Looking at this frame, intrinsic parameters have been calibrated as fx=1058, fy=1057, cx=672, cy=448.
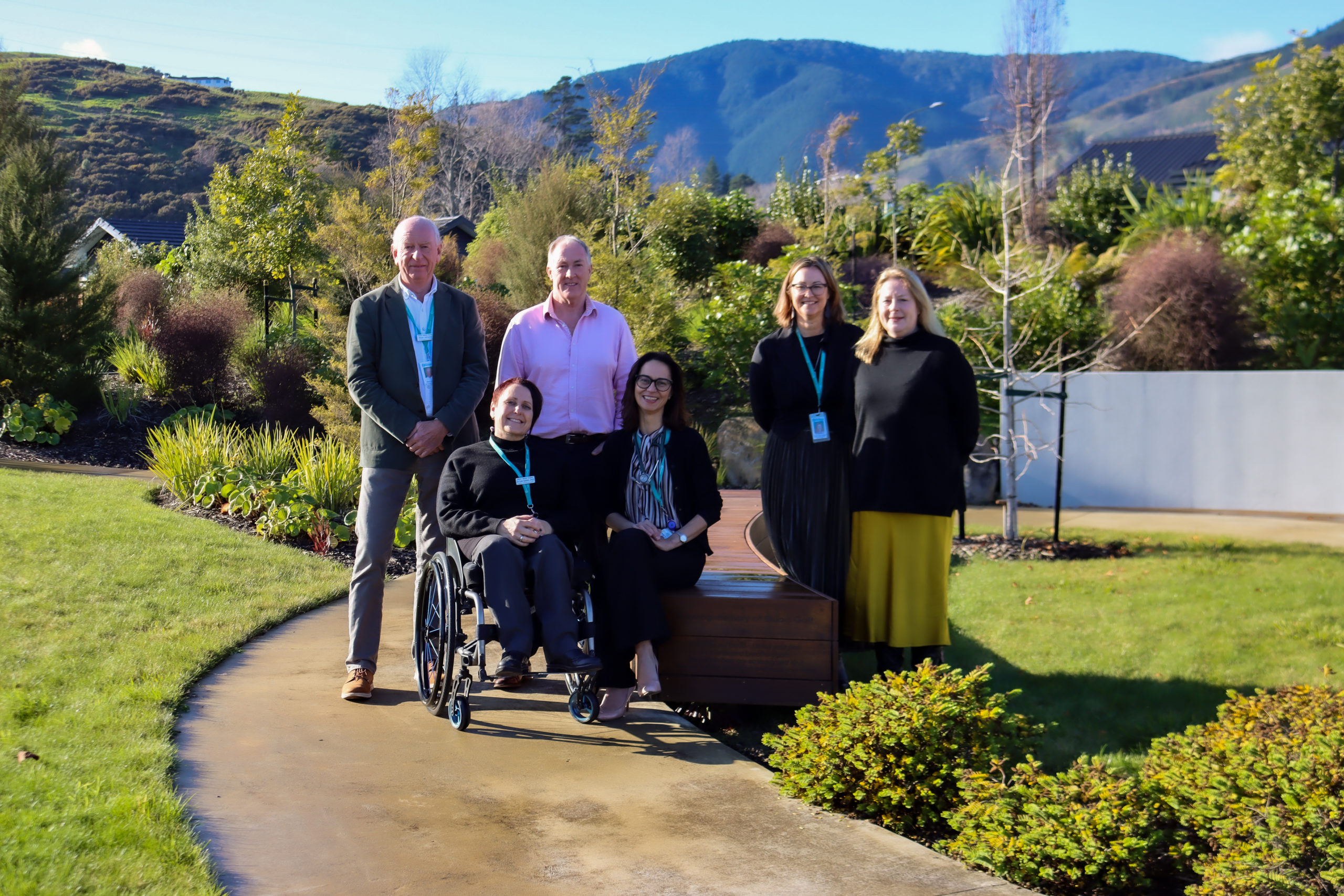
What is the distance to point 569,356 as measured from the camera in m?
4.43

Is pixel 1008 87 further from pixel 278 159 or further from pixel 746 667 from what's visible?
pixel 746 667

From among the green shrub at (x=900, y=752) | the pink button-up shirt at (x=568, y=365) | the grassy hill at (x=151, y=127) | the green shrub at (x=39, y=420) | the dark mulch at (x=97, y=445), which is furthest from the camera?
the grassy hill at (x=151, y=127)

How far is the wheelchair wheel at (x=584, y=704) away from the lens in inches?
157

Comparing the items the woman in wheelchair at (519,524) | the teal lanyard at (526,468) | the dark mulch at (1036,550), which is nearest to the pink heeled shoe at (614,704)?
the woman in wheelchair at (519,524)

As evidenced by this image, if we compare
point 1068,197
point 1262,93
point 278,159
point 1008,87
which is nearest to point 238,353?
point 278,159

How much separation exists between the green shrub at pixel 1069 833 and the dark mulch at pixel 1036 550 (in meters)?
5.42

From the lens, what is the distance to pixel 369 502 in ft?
14.3

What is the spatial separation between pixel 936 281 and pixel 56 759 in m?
15.2

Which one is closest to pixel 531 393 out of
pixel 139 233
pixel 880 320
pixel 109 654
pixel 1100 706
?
pixel 880 320

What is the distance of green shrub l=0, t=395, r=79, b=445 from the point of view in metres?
10.9

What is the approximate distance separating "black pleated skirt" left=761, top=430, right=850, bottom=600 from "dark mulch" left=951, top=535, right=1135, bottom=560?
4039mm

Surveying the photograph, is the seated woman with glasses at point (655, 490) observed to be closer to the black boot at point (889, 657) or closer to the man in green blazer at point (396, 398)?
the man in green blazer at point (396, 398)

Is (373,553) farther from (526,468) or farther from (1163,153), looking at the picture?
(1163,153)

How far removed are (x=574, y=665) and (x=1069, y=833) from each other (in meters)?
1.69
